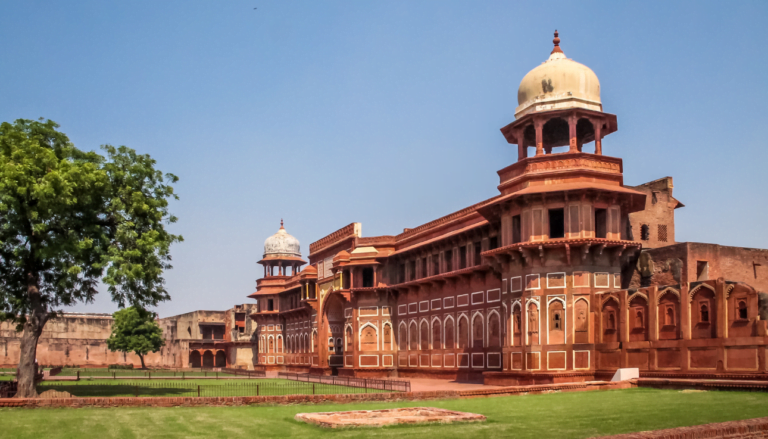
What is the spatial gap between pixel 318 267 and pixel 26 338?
32295 mm

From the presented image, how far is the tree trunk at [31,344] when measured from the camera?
26.3 metres

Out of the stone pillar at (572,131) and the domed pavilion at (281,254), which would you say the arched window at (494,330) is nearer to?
the stone pillar at (572,131)

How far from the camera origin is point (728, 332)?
24438 mm

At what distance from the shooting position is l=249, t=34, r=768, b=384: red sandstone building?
25.8 meters

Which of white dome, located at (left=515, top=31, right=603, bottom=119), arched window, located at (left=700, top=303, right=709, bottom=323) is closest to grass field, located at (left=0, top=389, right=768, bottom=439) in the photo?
arched window, located at (left=700, top=303, right=709, bottom=323)

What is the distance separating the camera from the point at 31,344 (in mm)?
27141

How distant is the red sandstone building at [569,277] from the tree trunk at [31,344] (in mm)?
17954

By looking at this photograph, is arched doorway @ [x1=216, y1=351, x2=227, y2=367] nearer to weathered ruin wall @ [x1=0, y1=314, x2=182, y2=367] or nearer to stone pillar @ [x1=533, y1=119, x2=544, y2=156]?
weathered ruin wall @ [x1=0, y1=314, x2=182, y2=367]

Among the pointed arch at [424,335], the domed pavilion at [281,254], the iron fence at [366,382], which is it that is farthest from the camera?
the domed pavilion at [281,254]

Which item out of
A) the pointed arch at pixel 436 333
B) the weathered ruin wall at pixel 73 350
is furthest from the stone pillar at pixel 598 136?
the weathered ruin wall at pixel 73 350

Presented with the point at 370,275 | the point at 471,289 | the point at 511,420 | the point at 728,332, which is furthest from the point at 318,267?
the point at 511,420

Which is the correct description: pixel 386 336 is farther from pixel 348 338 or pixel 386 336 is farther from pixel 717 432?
pixel 717 432

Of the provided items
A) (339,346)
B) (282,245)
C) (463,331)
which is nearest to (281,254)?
(282,245)

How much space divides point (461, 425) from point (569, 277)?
50.9ft
